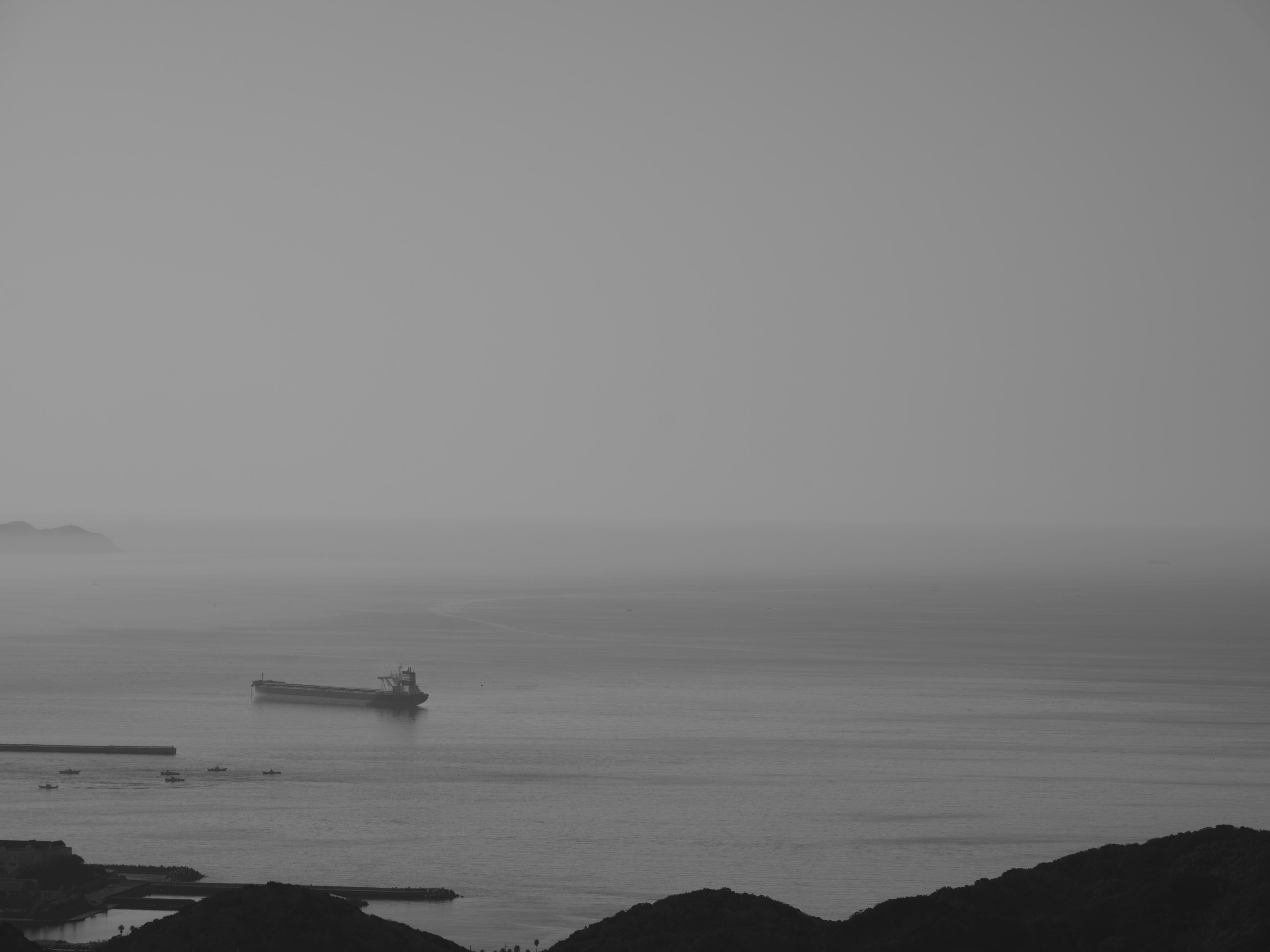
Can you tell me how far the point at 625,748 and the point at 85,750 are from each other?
1669 cm

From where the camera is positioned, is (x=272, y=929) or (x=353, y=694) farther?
(x=353, y=694)

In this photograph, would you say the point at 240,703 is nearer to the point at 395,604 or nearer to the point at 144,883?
the point at 144,883

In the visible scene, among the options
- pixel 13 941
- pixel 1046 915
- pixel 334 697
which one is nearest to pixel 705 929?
pixel 1046 915

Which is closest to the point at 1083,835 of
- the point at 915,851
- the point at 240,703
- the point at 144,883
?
the point at 915,851

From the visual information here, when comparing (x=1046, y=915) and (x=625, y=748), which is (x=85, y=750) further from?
(x=1046, y=915)

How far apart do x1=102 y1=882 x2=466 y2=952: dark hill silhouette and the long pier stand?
89.4ft

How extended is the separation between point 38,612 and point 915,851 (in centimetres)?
8419

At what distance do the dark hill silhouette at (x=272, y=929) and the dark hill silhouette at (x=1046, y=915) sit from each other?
7.77 feet

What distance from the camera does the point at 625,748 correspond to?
154 feet

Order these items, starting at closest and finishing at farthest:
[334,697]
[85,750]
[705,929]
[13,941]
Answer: [13,941] → [705,929] → [85,750] → [334,697]

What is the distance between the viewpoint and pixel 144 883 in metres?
29.1

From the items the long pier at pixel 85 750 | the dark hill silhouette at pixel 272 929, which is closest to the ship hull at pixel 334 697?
the long pier at pixel 85 750

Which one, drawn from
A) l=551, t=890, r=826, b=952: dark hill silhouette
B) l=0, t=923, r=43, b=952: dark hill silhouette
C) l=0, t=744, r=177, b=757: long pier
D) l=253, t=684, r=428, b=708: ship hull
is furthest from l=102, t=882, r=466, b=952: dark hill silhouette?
l=253, t=684, r=428, b=708: ship hull

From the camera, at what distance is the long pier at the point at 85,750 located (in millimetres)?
45219
